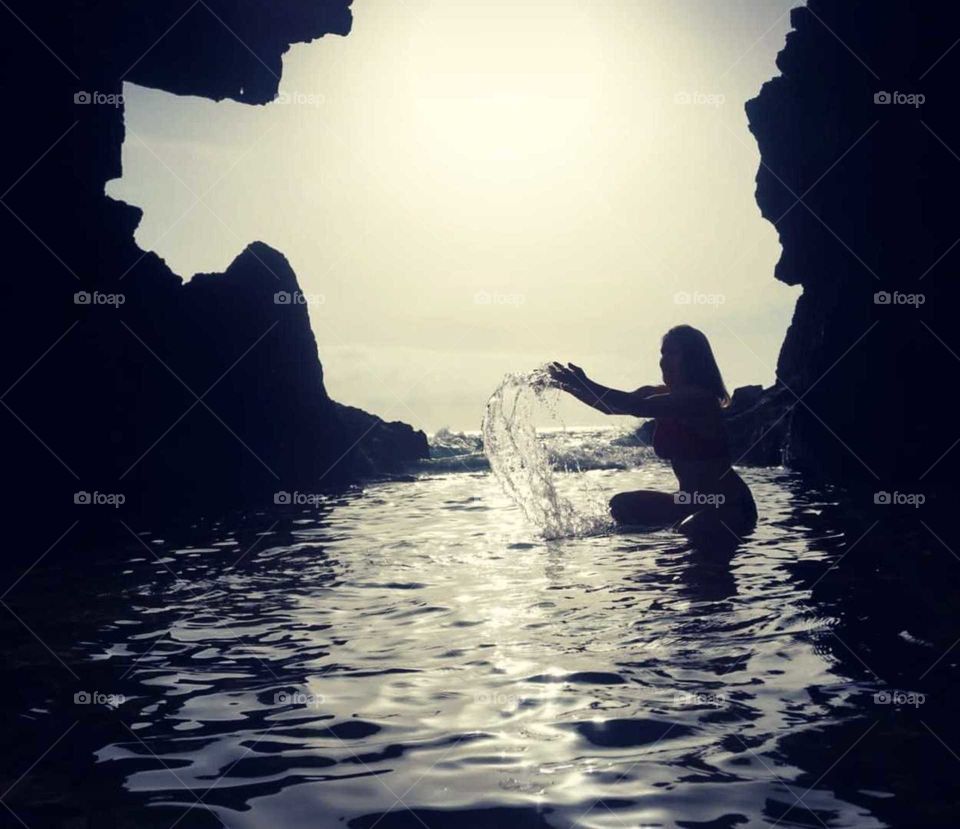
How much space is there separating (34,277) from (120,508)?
491 cm

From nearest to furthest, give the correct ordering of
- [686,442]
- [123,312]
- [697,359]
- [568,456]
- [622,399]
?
[622,399]
[697,359]
[686,442]
[123,312]
[568,456]

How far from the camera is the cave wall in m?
17.3

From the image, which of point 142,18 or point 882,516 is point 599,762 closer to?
point 882,516

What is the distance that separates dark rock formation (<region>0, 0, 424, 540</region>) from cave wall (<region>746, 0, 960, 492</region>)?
1355cm

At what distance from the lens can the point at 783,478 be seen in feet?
69.2

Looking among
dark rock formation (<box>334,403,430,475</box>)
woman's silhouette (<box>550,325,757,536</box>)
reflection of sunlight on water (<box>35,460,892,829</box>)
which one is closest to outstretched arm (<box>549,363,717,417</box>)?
woman's silhouette (<box>550,325,757,536</box>)

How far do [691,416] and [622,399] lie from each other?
873mm

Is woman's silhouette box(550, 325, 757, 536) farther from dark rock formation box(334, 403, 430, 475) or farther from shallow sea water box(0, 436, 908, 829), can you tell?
dark rock formation box(334, 403, 430, 475)

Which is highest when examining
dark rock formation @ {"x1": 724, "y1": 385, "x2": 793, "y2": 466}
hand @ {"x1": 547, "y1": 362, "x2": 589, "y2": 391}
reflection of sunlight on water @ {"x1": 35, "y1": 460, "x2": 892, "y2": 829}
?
hand @ {"x1": 547, "y1": 362, "x2": 589, "y2": 391}

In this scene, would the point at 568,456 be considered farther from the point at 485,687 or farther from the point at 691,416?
the point at 485,687

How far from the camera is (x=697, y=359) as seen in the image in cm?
886

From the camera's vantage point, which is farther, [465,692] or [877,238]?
[877,238]

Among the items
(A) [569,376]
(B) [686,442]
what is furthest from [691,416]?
(A) [569,376]

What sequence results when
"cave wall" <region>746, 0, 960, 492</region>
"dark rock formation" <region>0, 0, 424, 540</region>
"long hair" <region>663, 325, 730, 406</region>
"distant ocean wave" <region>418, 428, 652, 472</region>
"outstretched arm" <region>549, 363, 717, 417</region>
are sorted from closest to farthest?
"outstretched arm" <region>549, 363, 717, 417</region> < "long hair" <region>663, 325, 730, 406</region> < "dark rock formation" <region>0, 0, 424, 540</region> < "cave wall" <region>746, 0, 960, 492</region> < "distant ocean wave" <region>418, 428, 652, 472</region>
